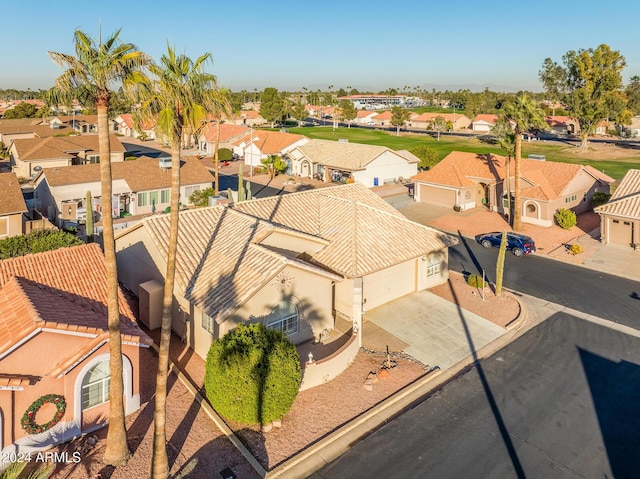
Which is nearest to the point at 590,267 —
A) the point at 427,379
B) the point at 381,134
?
the point at 427,379

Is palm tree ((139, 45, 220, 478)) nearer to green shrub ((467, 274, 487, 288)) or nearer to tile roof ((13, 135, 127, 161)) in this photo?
green shrub ((467, 274, 487, 288))

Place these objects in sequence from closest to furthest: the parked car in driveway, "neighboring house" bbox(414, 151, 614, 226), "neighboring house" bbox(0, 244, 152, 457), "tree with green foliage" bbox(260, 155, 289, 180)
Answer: "neighboring house" bbox(0, 244, 152, 457) → the parked car in driveway → "neighboring house" bbox(414, 151, 614, 226) → "tree with green foliage" bbox(260, 155, 289, 180)

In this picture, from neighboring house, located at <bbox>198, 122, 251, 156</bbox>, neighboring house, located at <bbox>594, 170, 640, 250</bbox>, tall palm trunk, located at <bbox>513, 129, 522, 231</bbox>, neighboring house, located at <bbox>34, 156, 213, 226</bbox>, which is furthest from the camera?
neighboring house, located at <bbox>198, 122, 251, 156</bbox>

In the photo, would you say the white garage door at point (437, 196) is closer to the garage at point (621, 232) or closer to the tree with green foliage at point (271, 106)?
the garage at point (621, 232)

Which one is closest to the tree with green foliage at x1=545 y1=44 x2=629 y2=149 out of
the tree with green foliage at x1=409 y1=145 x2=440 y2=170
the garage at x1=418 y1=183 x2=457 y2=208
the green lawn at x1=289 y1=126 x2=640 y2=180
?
the green lawn at x1=289 y1=126 x2=640 y2=180

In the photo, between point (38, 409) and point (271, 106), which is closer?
point (38, 409)

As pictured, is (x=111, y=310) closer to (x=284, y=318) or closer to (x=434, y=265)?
(x=284, y=318)

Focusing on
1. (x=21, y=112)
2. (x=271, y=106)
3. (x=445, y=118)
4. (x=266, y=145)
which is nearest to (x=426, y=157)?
(x=266, y=145)
